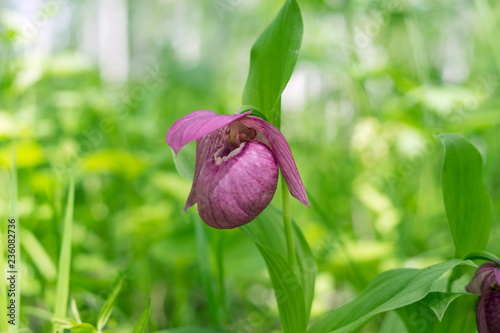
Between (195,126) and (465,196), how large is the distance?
0.50 metres

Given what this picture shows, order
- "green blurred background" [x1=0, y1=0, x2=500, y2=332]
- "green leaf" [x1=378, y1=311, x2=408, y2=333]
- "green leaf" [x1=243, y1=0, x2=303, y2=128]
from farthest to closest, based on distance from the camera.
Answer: "green blurred background" [x1=0, y1=0, x2=500, y2=332] < "green leaf" [x1=378, y1=311, x2=408, y2=333] < "green leaf" [x1=243, y1=0, x2=303, y2=128]

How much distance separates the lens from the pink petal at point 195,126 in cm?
68

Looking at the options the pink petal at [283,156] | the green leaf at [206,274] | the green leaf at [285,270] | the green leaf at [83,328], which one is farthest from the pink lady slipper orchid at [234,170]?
the green leaf at [206,274]

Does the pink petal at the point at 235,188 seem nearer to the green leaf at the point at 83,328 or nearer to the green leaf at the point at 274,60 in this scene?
the green leaf at the point at 274,60

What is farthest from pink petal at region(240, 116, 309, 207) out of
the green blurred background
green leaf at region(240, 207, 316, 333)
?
the green blurred background

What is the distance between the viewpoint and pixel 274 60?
0.84 m

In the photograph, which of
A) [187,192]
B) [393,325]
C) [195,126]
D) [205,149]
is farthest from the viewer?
[187,192]

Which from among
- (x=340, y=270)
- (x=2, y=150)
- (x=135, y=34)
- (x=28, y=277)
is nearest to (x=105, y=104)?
(x=2, y=150)

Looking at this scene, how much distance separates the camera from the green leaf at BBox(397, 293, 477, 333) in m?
0.82

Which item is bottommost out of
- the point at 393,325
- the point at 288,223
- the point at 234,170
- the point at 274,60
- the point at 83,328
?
the point at 393,325

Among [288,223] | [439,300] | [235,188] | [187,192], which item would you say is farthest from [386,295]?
[187,192]

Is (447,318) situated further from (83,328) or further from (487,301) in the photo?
(83,328)

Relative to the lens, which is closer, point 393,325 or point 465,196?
point 465,196

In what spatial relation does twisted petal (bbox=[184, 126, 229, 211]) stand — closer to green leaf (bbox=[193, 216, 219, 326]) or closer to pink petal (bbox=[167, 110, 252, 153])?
pink petal (bbox=[167, 110, 252, 153])
